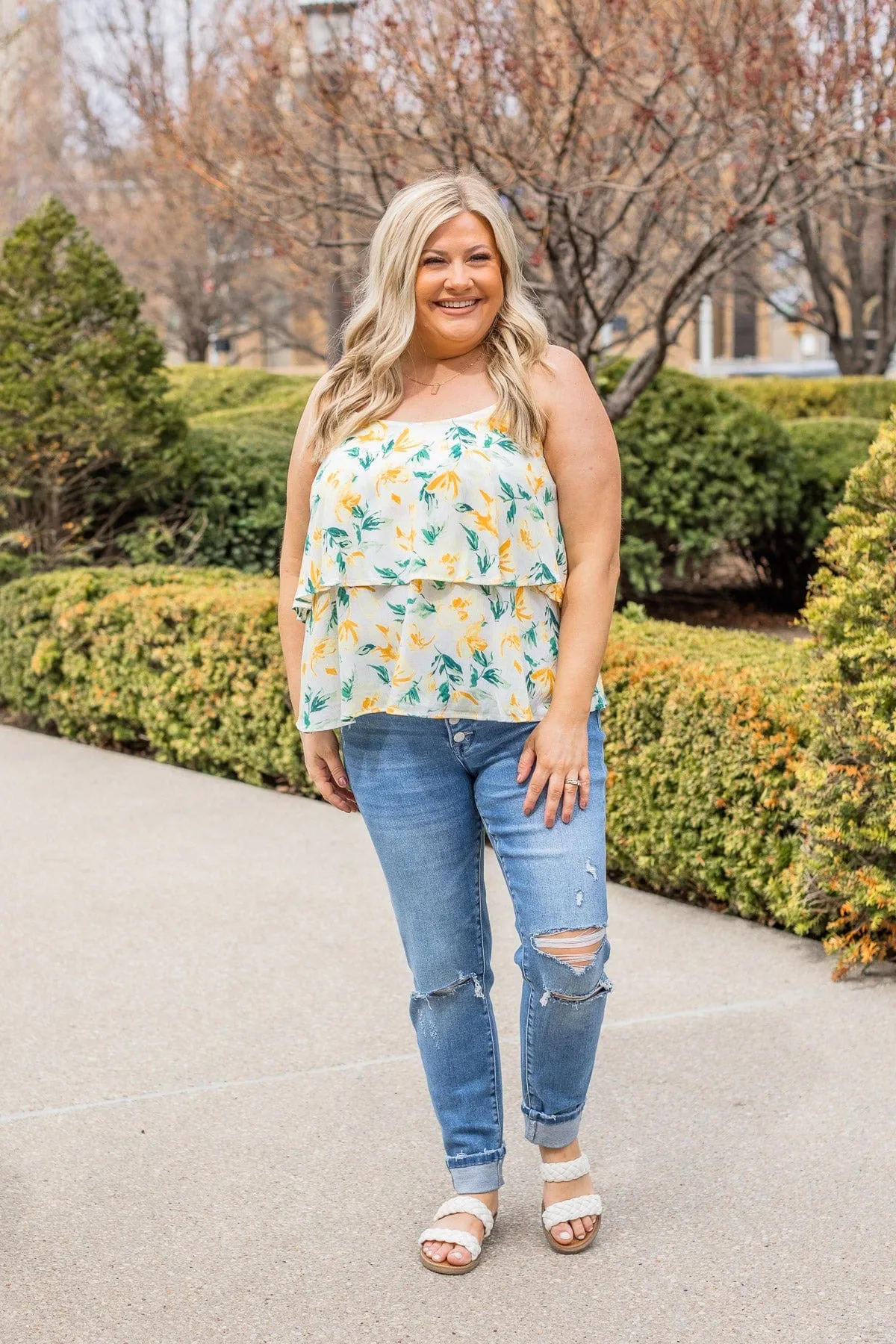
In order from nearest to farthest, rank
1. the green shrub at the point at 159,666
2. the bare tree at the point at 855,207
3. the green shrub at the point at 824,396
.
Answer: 1. the green shrub at the point at 159,666
2. the bare tree at the point at 855,207
3. the green shrub at the point at 824,396

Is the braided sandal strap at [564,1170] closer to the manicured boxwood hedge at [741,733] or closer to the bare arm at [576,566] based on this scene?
the bare arm at [576,566]

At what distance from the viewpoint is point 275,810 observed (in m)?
6.30

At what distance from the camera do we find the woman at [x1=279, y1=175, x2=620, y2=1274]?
2529 millimetres

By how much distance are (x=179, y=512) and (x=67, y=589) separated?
5.56 feet

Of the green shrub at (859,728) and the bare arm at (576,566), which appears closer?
the bare arm at (576,566)

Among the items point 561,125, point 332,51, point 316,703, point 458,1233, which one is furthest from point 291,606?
point 332,51

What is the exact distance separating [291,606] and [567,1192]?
3.95 feet

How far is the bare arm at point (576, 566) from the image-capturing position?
253 cm

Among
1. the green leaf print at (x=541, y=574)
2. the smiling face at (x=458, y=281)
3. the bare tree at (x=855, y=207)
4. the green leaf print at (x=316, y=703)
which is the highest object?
the bare tree at (x=855, y=207)

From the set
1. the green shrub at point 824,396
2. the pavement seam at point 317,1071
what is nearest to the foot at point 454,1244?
the pavement seam at point 317,1071

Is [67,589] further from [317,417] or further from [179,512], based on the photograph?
[317,417]

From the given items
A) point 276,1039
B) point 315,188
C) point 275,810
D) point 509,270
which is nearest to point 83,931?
point 276,1039

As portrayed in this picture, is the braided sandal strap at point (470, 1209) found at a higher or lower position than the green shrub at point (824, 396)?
lower

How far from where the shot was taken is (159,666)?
23.6 ft
